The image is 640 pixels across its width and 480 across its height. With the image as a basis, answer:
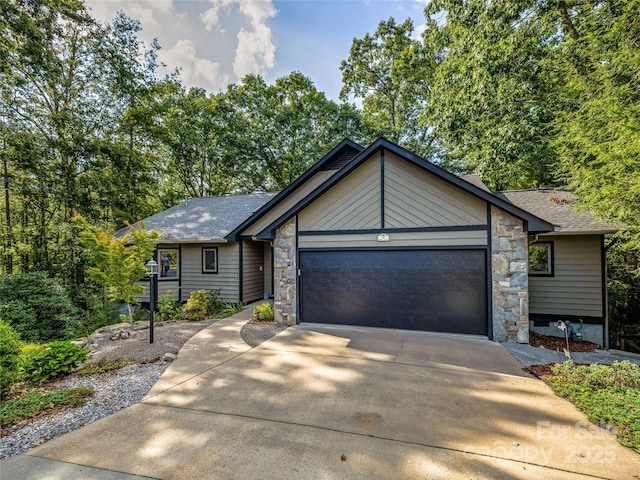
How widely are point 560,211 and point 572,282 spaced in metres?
2.06

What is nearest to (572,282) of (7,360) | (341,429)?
(341,429)

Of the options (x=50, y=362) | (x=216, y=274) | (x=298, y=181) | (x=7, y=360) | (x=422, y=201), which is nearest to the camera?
(x=7, y=360)

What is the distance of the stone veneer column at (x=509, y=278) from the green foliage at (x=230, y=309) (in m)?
7.58

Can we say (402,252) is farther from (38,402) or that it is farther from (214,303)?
(38,402)

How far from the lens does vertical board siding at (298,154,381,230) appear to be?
7.33 meters

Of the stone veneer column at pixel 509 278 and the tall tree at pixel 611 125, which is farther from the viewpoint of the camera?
the stone veneer column at pixel 509 278

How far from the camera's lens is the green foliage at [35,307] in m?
7.40

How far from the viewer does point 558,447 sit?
2.91m

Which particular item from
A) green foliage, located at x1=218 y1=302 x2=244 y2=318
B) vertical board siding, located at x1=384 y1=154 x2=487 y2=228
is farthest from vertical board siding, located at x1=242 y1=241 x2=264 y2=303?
A: vertical board siding, located at x1=384 y1=154 x2=487 y2=228

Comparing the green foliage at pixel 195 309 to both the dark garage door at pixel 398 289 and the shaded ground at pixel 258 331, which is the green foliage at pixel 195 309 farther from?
the dark garage door at pixel 398 289

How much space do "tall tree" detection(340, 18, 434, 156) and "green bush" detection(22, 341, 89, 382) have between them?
18617 mm

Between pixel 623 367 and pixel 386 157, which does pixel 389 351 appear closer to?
pixel 623 367

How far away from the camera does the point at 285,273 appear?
8047mm

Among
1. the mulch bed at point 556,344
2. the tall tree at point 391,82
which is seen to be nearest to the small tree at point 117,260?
the mulch bed at point 556,344
